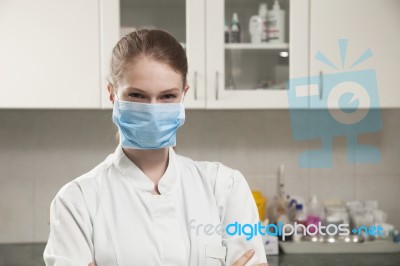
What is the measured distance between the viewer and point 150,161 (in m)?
1.11

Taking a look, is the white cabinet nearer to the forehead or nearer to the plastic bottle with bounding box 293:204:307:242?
the plastic bottle with bounding box 293:204:307:242

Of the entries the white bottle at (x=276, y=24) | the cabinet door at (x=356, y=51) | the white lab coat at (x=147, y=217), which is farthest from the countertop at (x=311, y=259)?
the white bottle at (x=276, y=24)

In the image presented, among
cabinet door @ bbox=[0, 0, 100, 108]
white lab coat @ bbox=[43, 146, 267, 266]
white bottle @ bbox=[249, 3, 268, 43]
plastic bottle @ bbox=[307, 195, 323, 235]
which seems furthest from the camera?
plastic bottle @ bbox=[307, 195, 323, 235]

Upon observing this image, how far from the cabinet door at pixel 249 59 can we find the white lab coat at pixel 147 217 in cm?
70

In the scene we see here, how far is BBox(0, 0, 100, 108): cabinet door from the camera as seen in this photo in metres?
1.75

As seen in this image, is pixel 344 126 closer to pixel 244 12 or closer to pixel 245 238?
pixel 244 12

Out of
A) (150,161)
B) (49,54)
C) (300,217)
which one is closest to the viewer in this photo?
(150,161)

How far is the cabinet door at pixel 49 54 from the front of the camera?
1749 millimetres

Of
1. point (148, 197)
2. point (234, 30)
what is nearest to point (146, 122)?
point (148, 197)

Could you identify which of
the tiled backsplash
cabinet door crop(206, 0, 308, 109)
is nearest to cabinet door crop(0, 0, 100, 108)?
the tiled backsplash

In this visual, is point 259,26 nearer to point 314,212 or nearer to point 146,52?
point 314,212

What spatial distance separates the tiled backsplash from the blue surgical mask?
99 cm

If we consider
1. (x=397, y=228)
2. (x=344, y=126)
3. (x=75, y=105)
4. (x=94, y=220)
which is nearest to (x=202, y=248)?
(x=94, y=220)

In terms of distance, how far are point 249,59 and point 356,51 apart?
1.32 ft
